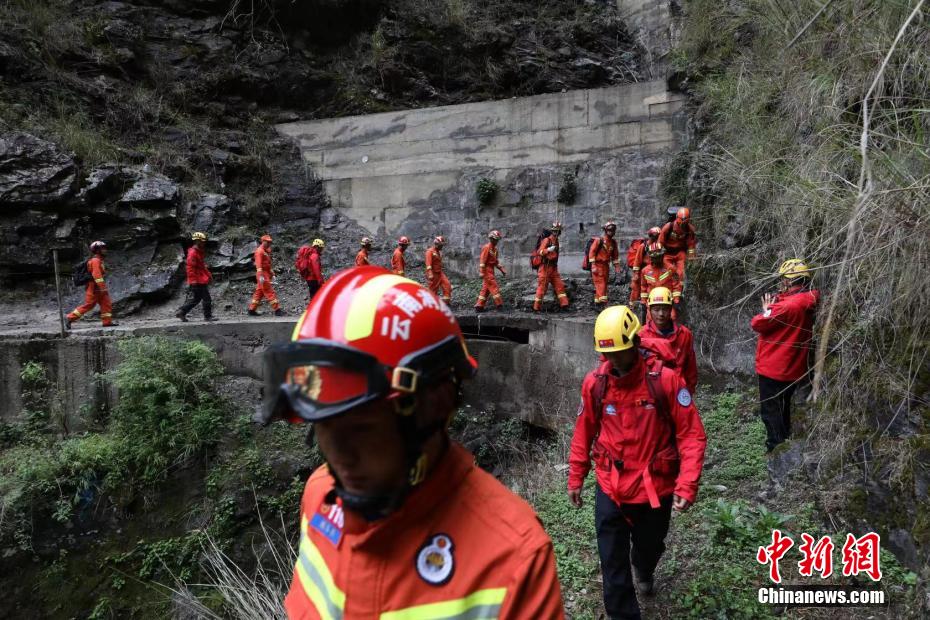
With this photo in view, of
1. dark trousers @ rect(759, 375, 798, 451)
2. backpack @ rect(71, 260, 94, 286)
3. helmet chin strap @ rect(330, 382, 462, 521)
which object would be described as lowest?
dark trousers @ rect(759, 375, 798, 451)

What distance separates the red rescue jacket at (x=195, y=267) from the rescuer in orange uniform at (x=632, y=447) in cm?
872

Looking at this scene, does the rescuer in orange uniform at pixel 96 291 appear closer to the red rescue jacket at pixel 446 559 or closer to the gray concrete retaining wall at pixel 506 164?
the gray concrete retaining wall at pixel 506 164

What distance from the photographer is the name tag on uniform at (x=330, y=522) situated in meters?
1.23

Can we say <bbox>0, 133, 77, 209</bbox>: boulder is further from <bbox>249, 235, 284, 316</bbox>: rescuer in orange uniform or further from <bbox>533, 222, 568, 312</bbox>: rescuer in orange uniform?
<bbox>533, 222, 568, 312</bbox>: rescuer in orange uniform

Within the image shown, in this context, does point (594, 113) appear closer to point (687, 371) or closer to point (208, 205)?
point (687, 371)

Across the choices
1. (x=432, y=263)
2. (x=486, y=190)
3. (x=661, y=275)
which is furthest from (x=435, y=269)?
(x=661, y=275)

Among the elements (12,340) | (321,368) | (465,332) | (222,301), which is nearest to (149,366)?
(12,340)

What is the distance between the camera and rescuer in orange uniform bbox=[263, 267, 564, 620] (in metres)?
1.02

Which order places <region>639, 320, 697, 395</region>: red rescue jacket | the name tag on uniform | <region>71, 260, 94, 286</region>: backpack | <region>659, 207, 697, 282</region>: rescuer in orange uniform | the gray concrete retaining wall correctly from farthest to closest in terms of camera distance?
1. the gray concrete retaining wall
2. <region>71, 260, 94, 286</region>: backpack
3. <region>659, 207, 697, 282</region>: rescuer in orange uniform
4. <region>639, 320, 697, 395</region>: red rescue jacket
5. the name tag on uniform

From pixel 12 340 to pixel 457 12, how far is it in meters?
14.1

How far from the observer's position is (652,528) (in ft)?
9.52

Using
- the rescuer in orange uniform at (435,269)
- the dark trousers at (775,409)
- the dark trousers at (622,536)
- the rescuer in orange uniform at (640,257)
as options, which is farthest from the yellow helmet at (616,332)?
the rescuer in orange uniform at (435,269)

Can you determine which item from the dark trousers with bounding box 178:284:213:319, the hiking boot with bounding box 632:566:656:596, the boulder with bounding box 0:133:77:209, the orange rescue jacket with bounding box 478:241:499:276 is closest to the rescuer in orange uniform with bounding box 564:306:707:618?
the hiking boot with bounding box 632:566:656:596

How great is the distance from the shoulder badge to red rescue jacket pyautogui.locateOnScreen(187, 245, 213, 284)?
976 cm
